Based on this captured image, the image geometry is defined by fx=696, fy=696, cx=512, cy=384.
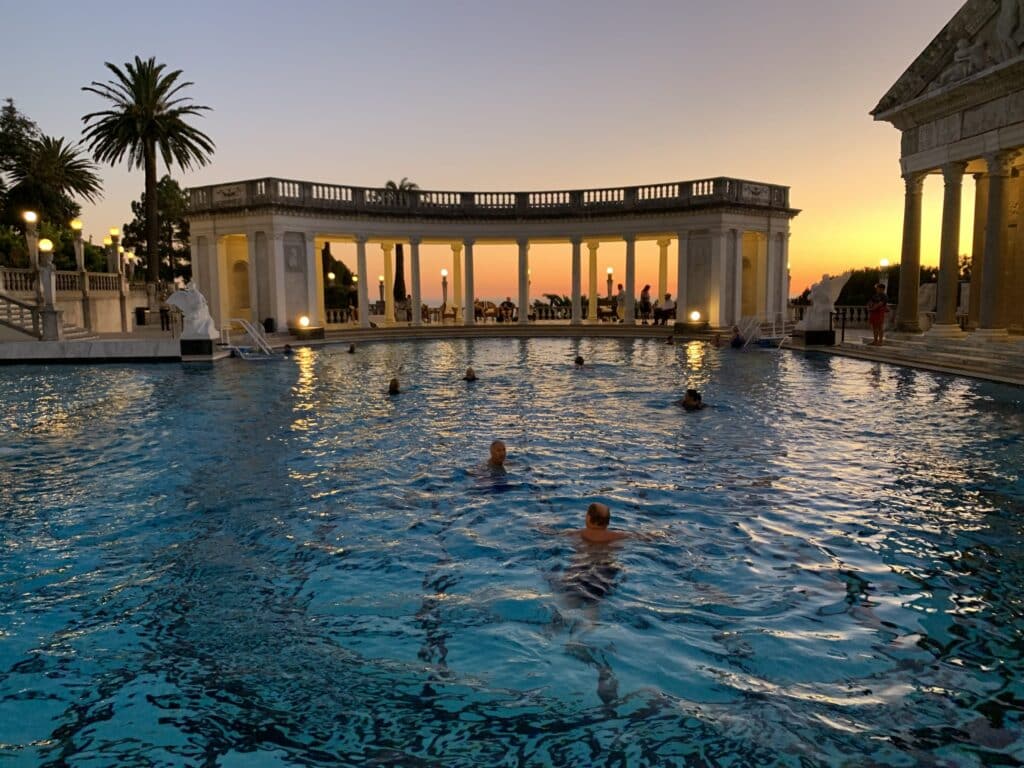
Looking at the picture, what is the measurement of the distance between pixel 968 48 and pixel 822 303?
32.8 feet

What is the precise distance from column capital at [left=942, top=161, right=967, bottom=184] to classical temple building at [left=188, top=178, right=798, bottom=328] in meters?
12.7

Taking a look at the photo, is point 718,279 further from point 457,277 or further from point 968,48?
point 457,277

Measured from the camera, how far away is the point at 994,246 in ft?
67.5

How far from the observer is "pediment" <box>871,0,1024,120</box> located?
61.9 feet

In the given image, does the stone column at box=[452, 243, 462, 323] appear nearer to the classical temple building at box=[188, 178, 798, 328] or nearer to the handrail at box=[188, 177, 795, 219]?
the classical temple building at box=[188, 178, 798, 328]

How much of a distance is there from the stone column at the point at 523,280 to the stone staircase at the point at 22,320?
21.2 metres

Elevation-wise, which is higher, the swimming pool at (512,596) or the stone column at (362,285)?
the stone column at (362,285)

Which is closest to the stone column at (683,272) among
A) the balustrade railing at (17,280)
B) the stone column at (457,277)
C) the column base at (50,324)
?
the stone column at (457,277)

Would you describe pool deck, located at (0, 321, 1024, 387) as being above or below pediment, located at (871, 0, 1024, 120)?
below

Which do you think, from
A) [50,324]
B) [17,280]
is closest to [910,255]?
[50,324]

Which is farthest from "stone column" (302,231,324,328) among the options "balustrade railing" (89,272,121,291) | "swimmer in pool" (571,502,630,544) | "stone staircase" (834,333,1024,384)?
"swimmer in pool" (571,502,630,544)

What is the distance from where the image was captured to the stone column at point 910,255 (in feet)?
80.3

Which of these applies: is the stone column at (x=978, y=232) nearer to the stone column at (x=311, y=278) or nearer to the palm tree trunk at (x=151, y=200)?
the stone column at (x=311, y=278)

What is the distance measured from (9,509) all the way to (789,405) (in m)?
13.9
